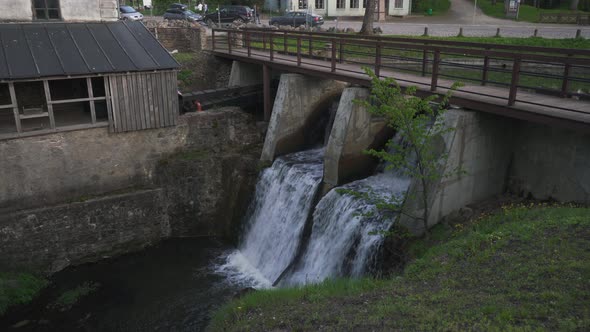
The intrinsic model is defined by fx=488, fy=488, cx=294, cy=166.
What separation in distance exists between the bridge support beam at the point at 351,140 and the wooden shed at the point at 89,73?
231 inches

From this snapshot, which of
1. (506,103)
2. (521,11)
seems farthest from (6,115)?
(521,11)

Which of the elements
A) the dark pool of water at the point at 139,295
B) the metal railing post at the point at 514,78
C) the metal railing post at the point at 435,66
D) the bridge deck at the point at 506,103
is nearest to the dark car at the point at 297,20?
the bridge deck at the point at 506,103

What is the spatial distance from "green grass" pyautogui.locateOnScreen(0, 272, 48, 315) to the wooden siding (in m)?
5.02

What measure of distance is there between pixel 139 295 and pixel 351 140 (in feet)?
24.0

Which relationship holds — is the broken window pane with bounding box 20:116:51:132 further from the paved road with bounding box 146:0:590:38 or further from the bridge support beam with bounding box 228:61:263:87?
the paved road with bounding box 146:0:590:38

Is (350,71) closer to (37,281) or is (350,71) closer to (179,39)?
(37,281)

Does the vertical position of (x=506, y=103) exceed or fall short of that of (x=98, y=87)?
it exceeds it

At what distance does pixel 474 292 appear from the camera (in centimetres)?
709

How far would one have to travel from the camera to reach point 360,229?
37.7 ft

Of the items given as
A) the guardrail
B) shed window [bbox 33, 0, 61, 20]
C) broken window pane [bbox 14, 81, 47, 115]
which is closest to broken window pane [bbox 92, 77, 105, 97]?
broken window pane [bbox 14, 81, 47, 115]

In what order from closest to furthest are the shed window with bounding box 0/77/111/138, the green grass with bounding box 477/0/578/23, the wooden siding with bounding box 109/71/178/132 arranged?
the shed window with bounding box 0/77/111/138 → the wooden siding with bounding box 109/71/178/132 → the green grass with bounding box 477/0/578/23

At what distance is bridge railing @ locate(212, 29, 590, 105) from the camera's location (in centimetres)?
970

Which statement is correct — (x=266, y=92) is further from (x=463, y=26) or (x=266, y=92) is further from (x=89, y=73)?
(x=463, y=26)

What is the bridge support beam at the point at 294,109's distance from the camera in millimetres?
16656
